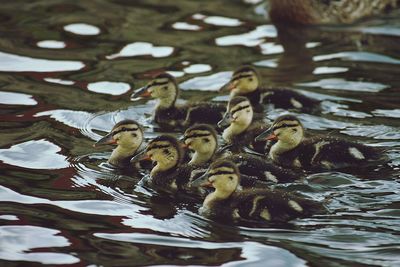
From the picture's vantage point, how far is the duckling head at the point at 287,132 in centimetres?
574

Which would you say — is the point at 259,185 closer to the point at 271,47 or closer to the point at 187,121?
the point at 187,121

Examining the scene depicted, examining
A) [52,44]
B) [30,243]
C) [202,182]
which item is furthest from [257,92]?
[30,243]

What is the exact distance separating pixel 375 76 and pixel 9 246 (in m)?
3.56

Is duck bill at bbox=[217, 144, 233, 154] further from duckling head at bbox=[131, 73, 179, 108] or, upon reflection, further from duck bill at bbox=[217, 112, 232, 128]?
duckling head at bbox=[131, 73, 179, 108]

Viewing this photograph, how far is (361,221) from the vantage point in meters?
4.83

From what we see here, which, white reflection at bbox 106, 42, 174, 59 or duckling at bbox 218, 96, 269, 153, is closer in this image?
duckling at bbox 218, 96, 269, 153

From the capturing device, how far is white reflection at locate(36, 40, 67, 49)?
814 cm

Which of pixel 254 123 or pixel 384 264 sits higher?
pixel 254 123

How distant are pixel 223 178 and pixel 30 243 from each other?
0.96 m

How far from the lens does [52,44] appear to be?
820 centimetres

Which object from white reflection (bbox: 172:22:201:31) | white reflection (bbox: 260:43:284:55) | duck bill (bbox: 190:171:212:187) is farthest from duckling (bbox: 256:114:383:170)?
white reflection (bbox: 172:22:201:31)

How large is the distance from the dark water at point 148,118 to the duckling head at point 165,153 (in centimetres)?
18

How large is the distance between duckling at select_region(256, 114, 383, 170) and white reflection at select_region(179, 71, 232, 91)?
4.70 ft

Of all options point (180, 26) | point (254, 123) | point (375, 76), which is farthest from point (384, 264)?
point (180, 26)
